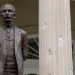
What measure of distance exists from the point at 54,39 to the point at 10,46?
0.93m

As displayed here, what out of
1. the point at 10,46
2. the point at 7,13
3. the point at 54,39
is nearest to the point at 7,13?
the point at 7,13

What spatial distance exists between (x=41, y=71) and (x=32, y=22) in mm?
4284

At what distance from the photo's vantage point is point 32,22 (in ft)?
31.1

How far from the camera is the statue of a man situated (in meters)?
4.62

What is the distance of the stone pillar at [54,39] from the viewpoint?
5.28 meters

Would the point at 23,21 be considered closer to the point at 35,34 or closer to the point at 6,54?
the point at 35,34

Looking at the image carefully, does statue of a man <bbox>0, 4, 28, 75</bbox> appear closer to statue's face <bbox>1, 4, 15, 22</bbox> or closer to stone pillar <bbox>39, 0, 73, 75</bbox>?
statue's face <bbox>1, 4, 15, 22</bbox>

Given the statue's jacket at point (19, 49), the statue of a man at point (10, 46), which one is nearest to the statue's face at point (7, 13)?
the statue of a man at point (10, 46)

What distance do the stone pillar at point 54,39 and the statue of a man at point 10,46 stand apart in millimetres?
583

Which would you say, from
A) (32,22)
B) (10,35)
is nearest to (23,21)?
(32,22)

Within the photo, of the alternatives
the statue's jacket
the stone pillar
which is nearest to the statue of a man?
the statue's jacket

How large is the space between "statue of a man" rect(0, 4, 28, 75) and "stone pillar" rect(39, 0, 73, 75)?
583mm

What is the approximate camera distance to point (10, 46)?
464 centimetres

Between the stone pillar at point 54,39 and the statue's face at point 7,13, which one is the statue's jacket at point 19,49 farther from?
the stone pillar at point 54,39
